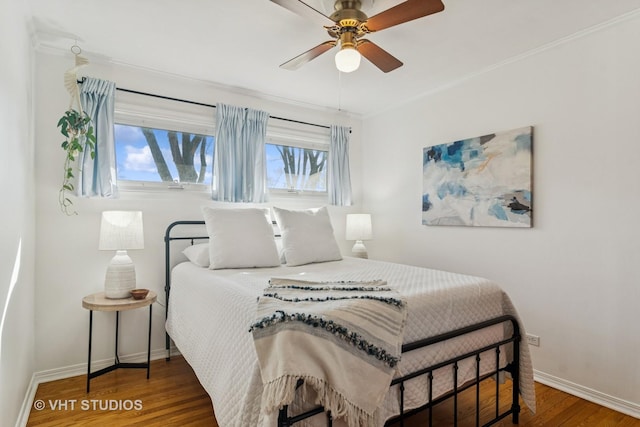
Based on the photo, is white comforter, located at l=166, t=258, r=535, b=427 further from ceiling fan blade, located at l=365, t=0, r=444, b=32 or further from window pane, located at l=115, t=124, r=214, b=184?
ceiling fan blade, located at l=365, t=0, r=444, b=32

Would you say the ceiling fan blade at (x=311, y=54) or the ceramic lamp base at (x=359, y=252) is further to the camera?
the ceramic lamp base at (x=359, y=252)

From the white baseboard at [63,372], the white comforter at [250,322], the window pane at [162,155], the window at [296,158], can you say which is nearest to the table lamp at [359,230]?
the window at [296,158]

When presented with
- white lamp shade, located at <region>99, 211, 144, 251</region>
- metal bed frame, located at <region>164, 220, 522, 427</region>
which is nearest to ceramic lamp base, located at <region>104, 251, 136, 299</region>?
white lamp shade, located at <region>99, 211, 144, 251</region>

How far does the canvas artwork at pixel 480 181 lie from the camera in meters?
2.83

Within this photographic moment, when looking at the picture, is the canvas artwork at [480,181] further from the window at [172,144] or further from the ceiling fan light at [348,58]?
the ceiling fan light at [348,58]

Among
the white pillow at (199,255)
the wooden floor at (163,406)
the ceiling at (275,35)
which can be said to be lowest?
the wooden floor at (163,406)

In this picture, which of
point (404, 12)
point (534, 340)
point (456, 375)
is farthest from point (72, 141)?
point (534, 340)

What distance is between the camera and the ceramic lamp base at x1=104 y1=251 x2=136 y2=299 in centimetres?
260

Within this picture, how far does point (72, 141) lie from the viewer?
257 centimetres

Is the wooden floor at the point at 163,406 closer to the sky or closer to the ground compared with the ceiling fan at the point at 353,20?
closer to the ground

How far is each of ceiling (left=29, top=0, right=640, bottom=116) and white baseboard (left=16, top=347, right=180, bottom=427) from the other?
2.42 meters

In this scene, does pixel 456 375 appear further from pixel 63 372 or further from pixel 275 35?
pixel 63 372

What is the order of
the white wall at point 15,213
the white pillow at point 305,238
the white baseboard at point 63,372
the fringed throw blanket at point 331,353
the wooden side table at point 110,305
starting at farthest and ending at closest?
1. the white pillow at point 305,238
2. the wooden side table at point 110,305
3. the white baseboard at point 63,372
4. the white wall at point 15,213
5. the fringed throw blanket at point 331,353

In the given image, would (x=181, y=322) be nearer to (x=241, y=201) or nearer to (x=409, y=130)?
(x=241, y=201)
